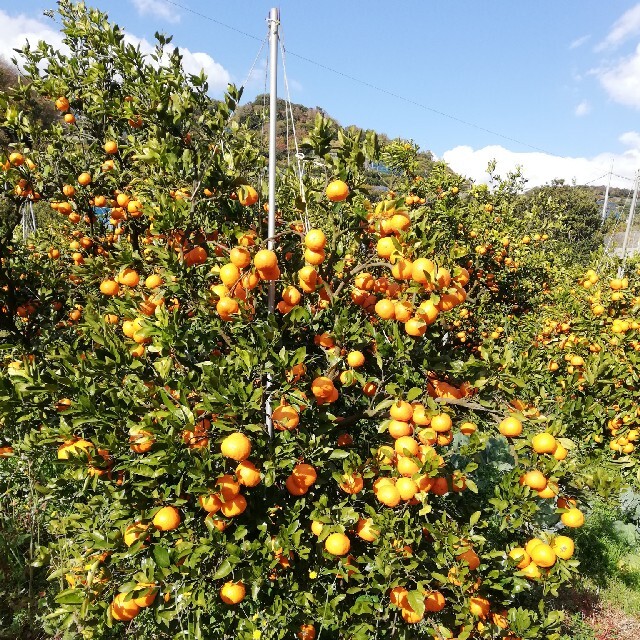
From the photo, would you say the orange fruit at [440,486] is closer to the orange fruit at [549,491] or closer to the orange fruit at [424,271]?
the orange fruit at [549,491]

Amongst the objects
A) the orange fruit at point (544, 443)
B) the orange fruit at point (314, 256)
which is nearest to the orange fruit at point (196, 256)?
the orange fruit at point (314, 256)

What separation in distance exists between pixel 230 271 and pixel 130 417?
0.77 m

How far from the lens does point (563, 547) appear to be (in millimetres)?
1960

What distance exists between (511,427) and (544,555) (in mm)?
578

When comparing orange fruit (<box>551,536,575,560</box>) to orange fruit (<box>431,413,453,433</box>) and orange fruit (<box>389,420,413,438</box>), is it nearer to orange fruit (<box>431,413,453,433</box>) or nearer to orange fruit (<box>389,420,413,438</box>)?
orange fruit (<box>431,413,453,433</box>)

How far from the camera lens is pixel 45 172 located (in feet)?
11.9

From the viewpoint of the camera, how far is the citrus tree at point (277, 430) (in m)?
1.79

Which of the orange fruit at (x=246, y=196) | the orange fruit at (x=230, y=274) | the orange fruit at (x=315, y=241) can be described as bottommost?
the orange fruit at (x=230, y=274)

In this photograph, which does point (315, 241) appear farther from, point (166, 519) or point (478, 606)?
point (478, 606)

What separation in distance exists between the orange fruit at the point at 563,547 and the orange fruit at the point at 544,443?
42cm

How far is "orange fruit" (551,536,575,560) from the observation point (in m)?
1.95

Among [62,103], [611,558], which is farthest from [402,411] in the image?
[611,558]

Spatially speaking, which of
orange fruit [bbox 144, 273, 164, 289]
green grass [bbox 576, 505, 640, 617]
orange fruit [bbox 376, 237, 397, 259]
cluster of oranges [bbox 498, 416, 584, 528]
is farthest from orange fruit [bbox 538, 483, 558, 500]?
green grass [bbox 576, 505, 640, 617]

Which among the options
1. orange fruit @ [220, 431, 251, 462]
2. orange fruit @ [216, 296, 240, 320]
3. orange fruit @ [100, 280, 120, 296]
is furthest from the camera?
orange fruit @ [100, 280, 120, 296]
